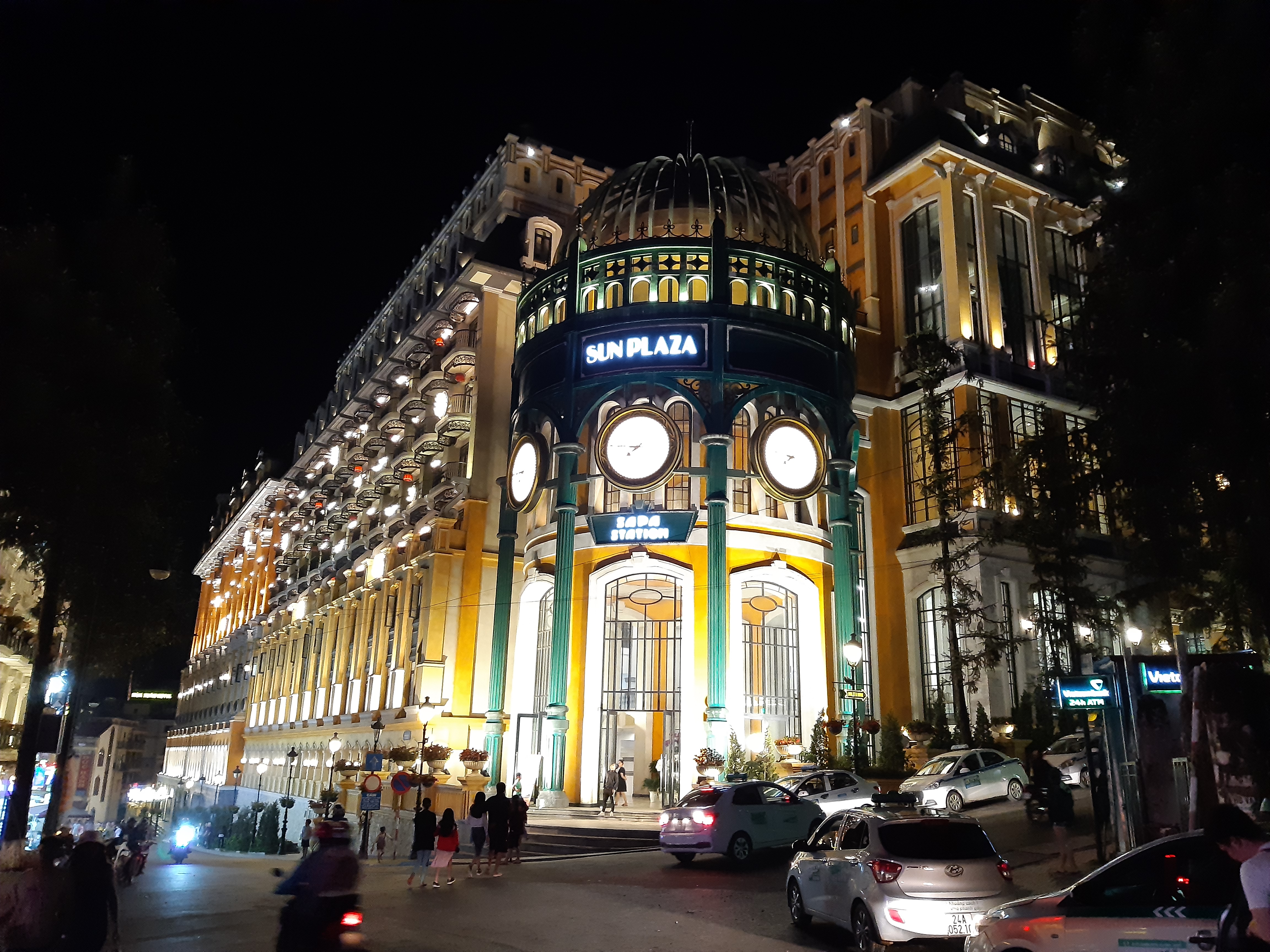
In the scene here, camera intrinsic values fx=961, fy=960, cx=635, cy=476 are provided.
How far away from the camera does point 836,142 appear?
48438mm

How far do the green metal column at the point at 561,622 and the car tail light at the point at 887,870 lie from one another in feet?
70.5

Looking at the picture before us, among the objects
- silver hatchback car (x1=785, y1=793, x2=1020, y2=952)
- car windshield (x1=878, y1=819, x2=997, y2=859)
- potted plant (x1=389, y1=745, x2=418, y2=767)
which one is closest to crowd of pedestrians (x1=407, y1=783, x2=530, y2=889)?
silver hatchback car (x1=785, y1=793, x2=1020, y2=952)

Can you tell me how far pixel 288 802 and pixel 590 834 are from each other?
87.2ft

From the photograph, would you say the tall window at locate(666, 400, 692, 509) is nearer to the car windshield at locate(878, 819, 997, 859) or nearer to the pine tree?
the pine tree

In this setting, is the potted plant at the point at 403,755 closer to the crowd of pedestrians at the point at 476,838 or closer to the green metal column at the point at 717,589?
the green metal column at the point at 717,589

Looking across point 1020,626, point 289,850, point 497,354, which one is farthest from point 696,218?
point 289,850

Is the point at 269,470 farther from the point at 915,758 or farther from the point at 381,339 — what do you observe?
the point at 915,758

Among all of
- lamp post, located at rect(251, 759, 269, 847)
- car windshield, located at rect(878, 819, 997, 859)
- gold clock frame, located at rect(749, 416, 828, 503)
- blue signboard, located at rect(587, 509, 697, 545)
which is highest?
gold clock frame, located at rect(749, 416, 828, 503)

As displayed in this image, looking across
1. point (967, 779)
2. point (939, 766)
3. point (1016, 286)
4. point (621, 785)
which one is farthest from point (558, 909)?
point (1016, 286)

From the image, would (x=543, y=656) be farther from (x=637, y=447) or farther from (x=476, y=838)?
(x=476, y=838)

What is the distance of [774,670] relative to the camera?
112 feet

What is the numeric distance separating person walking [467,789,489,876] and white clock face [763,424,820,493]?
52.3ft

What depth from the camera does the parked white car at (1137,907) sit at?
24.3 feet

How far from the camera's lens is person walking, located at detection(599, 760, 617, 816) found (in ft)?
96.7
